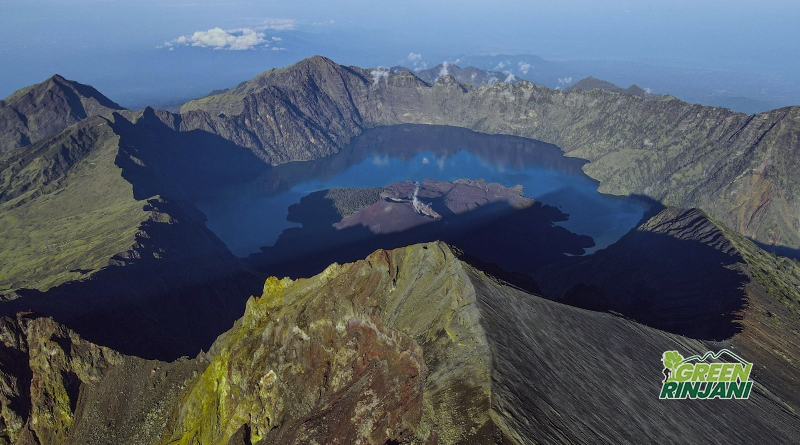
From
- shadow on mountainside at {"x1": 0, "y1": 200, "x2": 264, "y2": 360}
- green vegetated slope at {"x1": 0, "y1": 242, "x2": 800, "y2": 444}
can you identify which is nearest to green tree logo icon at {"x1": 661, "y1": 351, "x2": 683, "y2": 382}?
green vegetated slope at {"x1": 0, "y1": 242, "x2": 800, "y2": 444}

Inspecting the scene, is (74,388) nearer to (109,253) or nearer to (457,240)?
(109,253)

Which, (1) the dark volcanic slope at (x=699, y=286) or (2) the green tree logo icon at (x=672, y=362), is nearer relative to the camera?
(2) the green tree logo icon at (x=672, y=362)

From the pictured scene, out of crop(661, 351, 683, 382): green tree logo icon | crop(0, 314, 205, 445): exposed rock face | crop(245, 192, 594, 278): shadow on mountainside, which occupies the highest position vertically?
crop(661, 351, 683, 382): green tree logo icon

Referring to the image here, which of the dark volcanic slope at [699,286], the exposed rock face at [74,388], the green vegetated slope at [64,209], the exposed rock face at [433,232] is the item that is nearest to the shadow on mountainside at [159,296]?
the exposed rock face at [74,388]

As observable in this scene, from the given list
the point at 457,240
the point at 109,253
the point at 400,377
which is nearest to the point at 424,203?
the point at 457,240

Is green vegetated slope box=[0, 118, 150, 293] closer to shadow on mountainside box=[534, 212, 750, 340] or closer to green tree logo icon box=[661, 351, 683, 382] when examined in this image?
green tree logo icon box=[661, 351, 683, 382]

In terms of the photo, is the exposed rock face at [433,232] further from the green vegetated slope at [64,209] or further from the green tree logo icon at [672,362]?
the green tree logo icon at [672,362]

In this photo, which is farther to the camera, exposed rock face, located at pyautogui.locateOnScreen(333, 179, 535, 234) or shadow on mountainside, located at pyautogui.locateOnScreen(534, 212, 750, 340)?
exposed rock face, located at pyautogui.locateOnScreen(333, 179, 535, 234)
